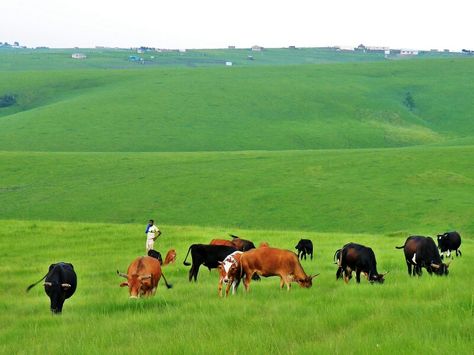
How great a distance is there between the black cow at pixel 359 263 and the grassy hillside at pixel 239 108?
84591mm

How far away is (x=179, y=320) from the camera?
13.5 meters

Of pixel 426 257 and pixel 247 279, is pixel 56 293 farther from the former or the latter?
pixel 426 257

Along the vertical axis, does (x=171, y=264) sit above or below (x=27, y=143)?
above

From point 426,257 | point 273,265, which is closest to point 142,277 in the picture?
point 273,265

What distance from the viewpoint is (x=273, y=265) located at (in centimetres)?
1722

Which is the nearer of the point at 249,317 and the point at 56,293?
the point at 249,317

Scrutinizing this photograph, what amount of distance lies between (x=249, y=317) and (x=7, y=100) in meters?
143

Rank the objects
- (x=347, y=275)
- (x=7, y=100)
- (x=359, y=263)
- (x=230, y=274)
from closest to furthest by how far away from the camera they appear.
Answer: (x=230, y=274) → (x=359, y=263) → (x=347, y=275) → (x=7, y=100)

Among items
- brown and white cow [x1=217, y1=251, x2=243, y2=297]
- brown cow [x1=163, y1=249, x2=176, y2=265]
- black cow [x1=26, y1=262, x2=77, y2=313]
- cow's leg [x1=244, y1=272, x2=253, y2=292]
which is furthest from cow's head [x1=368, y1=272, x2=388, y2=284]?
brown cow [x1=163, y1=249, x2=176, y2=265]

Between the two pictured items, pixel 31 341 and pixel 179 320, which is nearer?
pixel 31 341

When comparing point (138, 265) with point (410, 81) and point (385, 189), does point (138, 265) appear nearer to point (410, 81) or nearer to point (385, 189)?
point (385, 189)

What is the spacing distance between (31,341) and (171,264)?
11.9 m

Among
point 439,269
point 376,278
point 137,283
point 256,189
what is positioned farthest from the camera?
point 256,189

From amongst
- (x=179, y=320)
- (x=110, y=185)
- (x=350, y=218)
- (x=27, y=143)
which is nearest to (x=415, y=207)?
(x=350, y=218)
